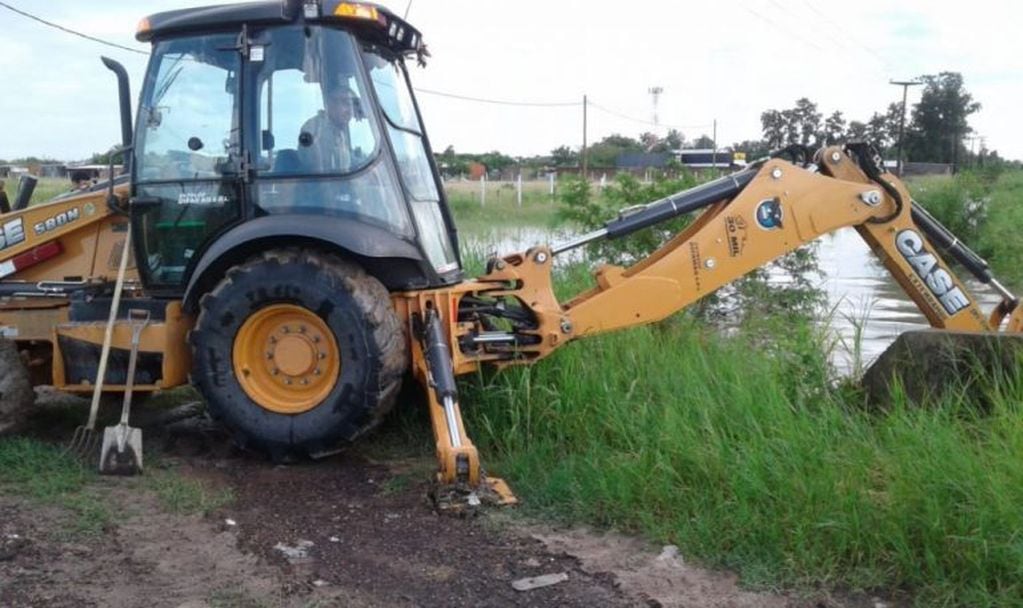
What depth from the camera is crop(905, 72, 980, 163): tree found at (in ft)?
170

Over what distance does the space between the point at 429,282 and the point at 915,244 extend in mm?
2660

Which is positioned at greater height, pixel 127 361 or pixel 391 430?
pixel 127 361

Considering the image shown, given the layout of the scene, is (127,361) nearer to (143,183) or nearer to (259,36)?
(143,183)

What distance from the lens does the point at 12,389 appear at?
6020 mm

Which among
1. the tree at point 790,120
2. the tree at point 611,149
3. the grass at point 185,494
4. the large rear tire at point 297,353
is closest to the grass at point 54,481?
the grass at point 185,494

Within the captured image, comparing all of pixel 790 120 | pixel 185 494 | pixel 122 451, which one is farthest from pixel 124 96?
pixel 790 120

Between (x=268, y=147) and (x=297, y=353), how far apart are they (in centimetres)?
109

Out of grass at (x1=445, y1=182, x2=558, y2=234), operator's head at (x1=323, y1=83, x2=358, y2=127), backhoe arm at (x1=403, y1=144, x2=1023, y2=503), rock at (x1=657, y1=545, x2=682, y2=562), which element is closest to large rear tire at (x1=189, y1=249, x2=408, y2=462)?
backhoe arm at (x1=403, y1=144, x2=1023, y2=503)

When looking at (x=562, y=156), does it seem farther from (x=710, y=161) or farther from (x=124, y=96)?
(x=124, y=96)

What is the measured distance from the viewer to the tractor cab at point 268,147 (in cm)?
566

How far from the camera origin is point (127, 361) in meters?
5.94

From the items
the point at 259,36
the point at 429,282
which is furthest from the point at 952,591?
the point at 259,36

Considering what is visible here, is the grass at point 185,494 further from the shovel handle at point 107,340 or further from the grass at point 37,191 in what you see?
the grass at point 37,191

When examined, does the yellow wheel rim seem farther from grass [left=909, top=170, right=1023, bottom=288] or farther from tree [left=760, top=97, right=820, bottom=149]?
tree [left=760, top=97, right=820, bottom=149]
